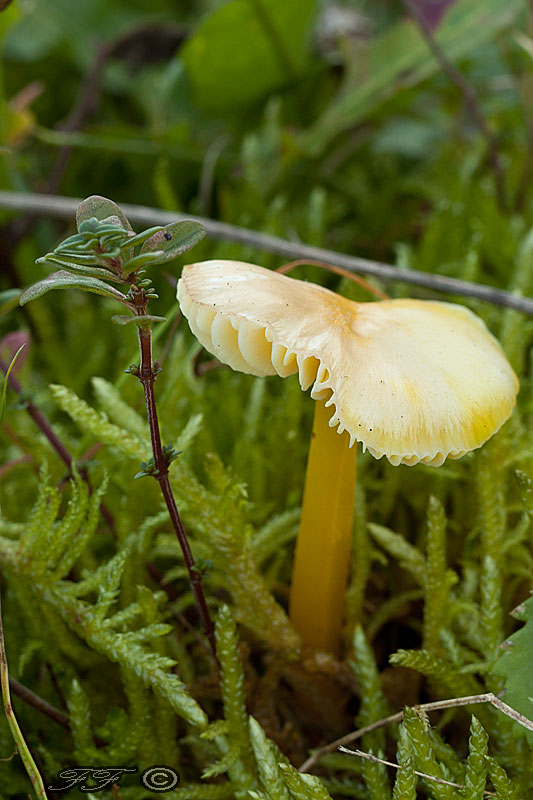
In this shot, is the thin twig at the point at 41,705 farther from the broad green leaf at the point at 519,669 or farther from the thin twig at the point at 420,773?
the broad green leaf at the point at 519,669

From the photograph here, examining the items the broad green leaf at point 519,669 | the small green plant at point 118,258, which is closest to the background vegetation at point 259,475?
the broad green leaf at point 519,669

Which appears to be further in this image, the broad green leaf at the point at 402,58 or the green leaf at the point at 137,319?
the broad green leaf at the point at 402,58

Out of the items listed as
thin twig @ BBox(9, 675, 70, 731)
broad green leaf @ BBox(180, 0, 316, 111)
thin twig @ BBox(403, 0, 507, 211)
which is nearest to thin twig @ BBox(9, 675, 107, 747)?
thin twig @ BBox(9, 675, 70, 731)

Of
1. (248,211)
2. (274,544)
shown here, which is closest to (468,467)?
(274,544)

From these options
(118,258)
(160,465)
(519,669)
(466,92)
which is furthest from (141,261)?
(466,92)

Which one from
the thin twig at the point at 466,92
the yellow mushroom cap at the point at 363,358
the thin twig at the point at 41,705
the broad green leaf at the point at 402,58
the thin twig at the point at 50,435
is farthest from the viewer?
the broad green leaf at the point at 402,58

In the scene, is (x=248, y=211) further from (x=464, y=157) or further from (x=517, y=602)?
(x=517, y=602)

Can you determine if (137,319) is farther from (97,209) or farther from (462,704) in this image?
(462,704)
